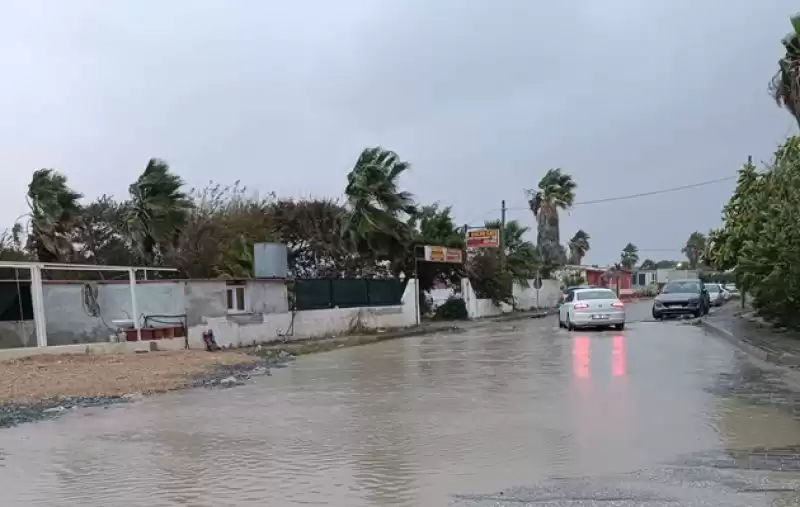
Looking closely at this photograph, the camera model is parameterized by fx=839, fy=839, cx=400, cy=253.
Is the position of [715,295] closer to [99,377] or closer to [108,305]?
[108,305]

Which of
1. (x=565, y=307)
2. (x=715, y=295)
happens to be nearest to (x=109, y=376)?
(x=565, y=307)

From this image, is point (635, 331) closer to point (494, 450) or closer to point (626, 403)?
point (626, 403)

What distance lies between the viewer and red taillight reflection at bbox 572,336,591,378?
603 inches

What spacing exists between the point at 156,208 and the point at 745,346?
17.0 meters

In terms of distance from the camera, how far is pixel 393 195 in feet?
111

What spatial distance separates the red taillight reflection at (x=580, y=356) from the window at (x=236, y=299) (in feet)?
32.2

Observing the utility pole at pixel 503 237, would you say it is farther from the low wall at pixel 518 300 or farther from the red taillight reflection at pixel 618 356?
the red taillight reflection at pixel 618 356

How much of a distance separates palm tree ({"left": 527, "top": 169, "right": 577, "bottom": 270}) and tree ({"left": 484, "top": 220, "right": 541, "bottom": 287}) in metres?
8.67

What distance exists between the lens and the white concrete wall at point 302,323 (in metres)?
23.5

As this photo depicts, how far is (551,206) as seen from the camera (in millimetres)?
60625

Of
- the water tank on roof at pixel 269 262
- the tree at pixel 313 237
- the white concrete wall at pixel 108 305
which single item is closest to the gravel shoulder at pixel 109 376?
the white concrete wall at pixel 108 305

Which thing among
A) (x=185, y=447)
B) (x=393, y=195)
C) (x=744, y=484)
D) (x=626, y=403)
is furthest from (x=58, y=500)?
(x=393, y=195)

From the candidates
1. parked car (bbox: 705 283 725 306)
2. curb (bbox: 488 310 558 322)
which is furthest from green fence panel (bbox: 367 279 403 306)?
parked car (bbox: 705 283 725 306)

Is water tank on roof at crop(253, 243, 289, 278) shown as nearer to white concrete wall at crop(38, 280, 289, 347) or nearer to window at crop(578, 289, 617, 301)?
white concrete wall at crop(38, 280, 289, 347)
